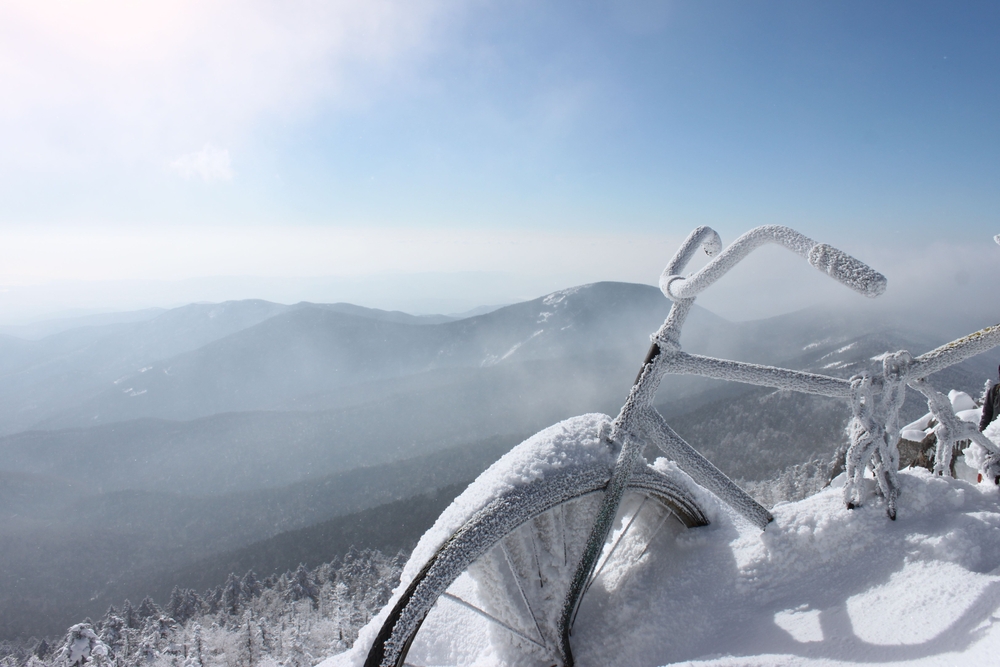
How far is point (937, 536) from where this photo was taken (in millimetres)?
4574

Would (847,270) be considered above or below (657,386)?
above

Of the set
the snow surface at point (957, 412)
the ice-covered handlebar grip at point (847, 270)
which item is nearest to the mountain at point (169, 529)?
the snow surface at point (957, 412)

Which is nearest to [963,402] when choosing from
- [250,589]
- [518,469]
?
[518,469]

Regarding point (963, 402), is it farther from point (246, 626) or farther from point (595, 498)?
point (246, 626)

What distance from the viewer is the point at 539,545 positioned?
618 cm

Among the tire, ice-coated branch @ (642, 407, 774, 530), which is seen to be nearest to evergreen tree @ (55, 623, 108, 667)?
the tire

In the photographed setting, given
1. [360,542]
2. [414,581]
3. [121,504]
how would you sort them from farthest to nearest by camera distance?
[121,504]
[360,542]
[414,581]

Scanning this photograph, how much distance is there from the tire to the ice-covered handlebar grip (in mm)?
3239

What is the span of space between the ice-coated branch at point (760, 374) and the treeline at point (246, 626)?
37806 mm

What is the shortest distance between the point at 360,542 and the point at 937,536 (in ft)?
256

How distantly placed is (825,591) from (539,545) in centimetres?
320

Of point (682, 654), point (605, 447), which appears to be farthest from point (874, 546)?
point (605, 447)

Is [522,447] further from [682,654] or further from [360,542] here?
[360,542]

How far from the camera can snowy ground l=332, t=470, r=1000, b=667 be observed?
12.8ft
